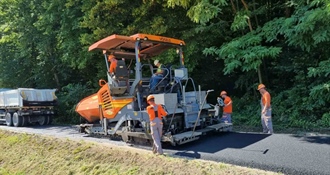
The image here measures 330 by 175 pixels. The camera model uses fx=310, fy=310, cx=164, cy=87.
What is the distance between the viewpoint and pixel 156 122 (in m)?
6.42

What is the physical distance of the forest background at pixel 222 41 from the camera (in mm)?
9094

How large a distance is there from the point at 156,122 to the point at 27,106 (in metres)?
9.53

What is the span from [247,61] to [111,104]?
4.27 m

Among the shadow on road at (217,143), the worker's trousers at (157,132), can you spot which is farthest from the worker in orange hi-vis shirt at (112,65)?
the shadow on road at (217,143)

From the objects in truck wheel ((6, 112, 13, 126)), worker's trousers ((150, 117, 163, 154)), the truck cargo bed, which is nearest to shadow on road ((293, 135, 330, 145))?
worker's trousers ((150, 117, 163, 154))

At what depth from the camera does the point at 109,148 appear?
7.16 metres

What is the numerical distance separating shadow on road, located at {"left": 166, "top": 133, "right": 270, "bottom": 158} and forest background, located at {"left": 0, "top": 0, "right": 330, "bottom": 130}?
2.59 meters

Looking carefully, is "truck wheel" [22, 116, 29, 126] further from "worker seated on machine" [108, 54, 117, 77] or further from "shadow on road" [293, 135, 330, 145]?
"shadow on road" [293, 135, 330, 145]

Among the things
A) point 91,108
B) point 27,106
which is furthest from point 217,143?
point 27,106

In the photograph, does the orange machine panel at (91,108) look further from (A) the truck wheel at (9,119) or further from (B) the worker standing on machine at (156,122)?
(A) the truck wheel at (9,119)

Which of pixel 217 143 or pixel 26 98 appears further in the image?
pixel 26 98

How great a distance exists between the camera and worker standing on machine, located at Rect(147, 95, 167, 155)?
634 centimetres

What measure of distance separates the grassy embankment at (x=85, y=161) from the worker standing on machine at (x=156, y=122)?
0.26 m

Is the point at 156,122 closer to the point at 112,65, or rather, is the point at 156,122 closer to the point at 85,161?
the point at 85,161
